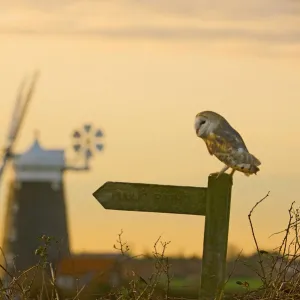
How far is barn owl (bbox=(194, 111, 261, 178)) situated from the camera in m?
5.83

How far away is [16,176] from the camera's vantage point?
34.1 metres

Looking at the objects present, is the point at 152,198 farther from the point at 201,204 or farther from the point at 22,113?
the point at 22,113

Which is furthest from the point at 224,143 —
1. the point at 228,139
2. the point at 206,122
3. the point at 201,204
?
the point at 201,204

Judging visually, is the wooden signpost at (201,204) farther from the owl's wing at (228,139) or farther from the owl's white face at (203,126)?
the owl's white face at (203,126)

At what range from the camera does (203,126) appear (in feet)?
20.0

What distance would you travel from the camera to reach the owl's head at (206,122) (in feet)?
19.8

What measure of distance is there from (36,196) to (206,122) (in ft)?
94.5

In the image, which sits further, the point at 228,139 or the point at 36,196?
the point at 36,196

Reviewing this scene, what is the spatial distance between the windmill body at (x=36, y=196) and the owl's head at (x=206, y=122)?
27.4 metres

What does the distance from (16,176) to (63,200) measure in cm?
177

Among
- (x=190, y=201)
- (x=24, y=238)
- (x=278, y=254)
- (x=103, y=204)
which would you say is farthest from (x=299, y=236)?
(x=24, y=238)

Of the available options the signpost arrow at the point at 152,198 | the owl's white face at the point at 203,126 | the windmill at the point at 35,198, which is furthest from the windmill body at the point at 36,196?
the signpost arrow at the point at 152,198

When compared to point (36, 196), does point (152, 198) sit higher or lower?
lower

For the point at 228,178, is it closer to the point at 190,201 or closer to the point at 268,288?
the point at 190,201
